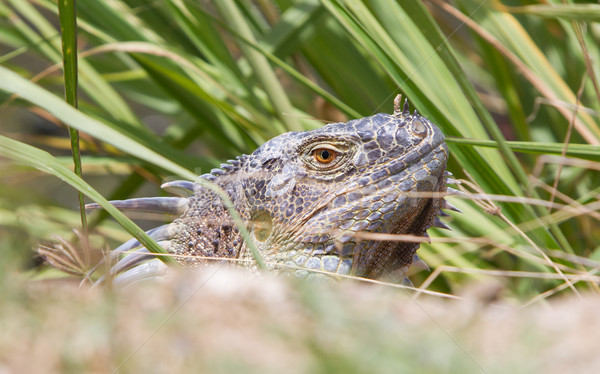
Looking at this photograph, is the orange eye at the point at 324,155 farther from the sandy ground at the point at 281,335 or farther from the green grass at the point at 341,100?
the sandy ground at the point at 281,335

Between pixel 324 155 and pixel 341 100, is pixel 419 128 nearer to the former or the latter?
pixel 324 155

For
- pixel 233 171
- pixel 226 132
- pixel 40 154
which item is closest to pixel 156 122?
pixel 226 132

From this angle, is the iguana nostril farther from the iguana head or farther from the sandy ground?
the sandy ground

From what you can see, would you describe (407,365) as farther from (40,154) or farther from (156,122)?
(156,122)

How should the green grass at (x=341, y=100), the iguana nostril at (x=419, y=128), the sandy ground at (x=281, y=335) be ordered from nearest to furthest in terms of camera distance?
the sandy ground at (x=281, y=335), the green grass at (x=341, y=100), the iguana nostril at (x=419, y=128)

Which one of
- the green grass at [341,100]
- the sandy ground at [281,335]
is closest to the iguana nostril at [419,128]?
the green grass at [341,100]
